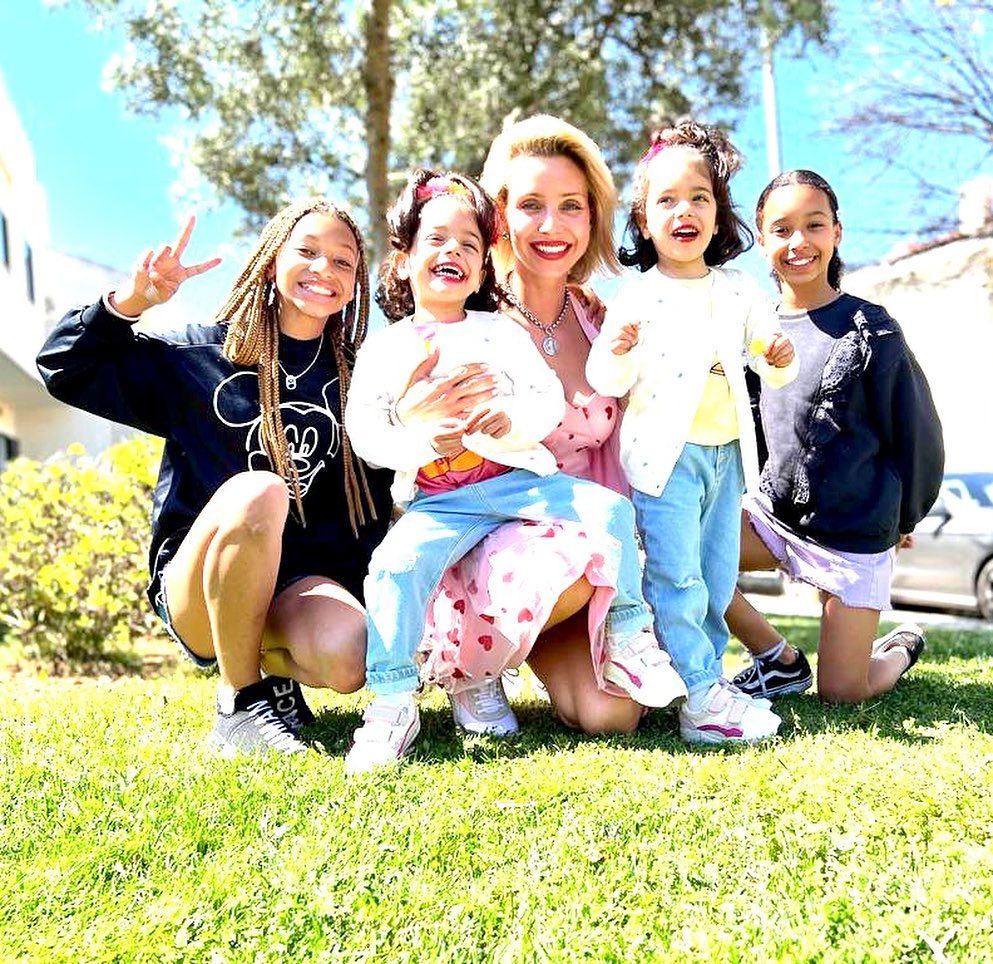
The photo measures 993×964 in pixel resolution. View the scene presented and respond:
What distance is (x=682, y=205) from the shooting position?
311 cm

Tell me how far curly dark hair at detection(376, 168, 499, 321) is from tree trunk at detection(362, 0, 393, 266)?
208 inches

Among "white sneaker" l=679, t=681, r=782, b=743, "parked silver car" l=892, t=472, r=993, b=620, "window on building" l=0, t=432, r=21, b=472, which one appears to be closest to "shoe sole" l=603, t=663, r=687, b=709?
"white sneaker" l=679, t=681, r=782, b=743

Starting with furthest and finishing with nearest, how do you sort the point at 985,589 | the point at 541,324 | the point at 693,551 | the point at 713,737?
the point at 985,589 < the point at 541,324 < the point at 693,551 < the point at 713,737

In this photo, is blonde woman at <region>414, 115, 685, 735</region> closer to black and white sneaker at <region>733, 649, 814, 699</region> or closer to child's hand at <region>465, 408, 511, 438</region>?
child's hand at <region>465, 408, 511, 438</region>

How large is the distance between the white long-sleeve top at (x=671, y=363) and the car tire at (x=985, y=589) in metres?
7.78

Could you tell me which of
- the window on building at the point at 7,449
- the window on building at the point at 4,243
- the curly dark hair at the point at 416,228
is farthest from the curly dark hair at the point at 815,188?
the window on building at the point at 7,449

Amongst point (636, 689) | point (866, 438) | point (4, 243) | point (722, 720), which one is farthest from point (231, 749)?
point (4, 243)

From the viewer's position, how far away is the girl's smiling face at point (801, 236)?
12.0 feet

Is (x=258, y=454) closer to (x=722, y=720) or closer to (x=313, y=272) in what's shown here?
(x=313, y=272)

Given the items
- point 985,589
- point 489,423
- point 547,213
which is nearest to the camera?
point 489,423

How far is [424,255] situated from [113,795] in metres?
1.71

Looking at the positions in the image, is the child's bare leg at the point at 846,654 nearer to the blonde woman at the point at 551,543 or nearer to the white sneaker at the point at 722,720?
the white sneaker at the point at 722,720

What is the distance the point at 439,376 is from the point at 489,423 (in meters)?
0.24

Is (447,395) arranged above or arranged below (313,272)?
below
